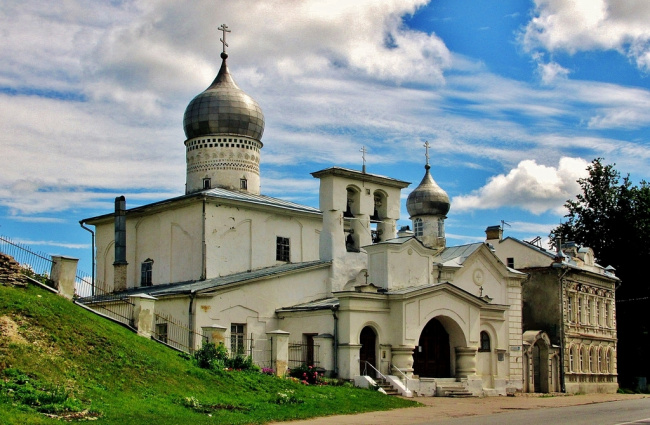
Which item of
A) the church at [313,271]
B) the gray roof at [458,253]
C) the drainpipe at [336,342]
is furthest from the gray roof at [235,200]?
the drainpipe at [336,342]

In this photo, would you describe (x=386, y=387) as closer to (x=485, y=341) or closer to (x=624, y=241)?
(x=485, y=341)

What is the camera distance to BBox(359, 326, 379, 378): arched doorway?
89.5 feet

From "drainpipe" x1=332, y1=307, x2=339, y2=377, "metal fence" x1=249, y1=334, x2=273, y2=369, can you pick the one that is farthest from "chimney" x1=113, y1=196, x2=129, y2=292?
"drainpipe" x1=332, y1=307, x2=339, y2=377

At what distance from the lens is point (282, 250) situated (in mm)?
33062

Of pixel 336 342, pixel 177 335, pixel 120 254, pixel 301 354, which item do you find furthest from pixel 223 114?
pixel 336 342

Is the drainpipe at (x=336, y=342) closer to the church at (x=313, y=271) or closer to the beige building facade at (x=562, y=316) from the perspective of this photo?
the church at (x=313, y=271)

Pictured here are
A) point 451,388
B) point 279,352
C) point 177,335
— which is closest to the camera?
point 279,352

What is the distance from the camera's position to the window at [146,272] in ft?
110

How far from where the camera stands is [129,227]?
115ft

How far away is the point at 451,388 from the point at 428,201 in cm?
1686

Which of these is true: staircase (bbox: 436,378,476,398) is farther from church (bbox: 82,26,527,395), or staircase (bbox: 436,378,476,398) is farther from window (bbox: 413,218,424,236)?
window (bbox: 413,218,424,236)

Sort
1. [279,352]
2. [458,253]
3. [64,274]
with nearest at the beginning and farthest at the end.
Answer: [64,274], [279,352], [458,253]

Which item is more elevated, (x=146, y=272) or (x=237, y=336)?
(x=146, y=272)

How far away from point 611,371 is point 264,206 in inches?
867
